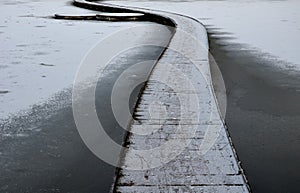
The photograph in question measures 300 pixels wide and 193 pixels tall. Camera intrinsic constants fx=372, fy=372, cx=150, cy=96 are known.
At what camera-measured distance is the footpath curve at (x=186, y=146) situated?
2.64 metres

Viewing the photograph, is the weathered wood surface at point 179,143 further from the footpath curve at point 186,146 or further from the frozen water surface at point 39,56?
the frozen water surface at point 39,56

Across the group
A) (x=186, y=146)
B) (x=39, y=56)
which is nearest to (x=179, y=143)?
(x=186, y=146)

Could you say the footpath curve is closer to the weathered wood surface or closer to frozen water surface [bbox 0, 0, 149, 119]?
the weathered wood surface

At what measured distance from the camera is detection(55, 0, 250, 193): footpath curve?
8.65 feet

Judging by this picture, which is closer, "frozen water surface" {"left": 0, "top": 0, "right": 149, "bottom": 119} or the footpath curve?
the footpath curve

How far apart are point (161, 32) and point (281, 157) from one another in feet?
27.9

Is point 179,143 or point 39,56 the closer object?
point 179,143

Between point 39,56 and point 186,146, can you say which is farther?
point 39,56

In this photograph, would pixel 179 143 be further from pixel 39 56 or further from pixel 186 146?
pixel 39 56

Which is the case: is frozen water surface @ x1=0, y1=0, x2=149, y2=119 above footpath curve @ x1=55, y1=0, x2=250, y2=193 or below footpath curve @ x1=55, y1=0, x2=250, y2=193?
below

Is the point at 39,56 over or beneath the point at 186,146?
beneath

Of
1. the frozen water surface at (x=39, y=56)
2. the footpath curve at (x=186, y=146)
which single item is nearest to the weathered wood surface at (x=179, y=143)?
the footpath curve at (x=186, y=146)

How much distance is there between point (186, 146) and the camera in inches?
126

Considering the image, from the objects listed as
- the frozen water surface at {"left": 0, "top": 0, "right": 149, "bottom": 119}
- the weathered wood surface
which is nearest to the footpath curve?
the weathered wood surface
